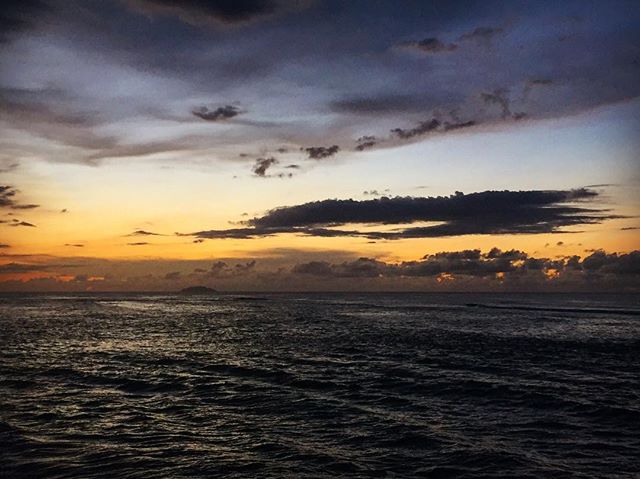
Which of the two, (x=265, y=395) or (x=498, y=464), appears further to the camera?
(x=265, y=395)

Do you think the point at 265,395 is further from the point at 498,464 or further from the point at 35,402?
the point at 498,464

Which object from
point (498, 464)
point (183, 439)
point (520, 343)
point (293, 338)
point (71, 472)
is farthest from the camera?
point (293, 338)

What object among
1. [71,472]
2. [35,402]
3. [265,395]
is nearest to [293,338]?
[265,395]

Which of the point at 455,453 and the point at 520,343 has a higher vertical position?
the point at 455,453

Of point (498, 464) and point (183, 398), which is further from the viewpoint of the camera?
point (183, 398)

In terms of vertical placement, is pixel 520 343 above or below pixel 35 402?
below

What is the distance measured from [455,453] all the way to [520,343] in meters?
44.5

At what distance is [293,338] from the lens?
66.5 meters

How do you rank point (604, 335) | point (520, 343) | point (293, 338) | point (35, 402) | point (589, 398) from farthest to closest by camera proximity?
point (604, 335)
point (293, 338)
point (520, 343)
point (589, 398)
point (35, 402)

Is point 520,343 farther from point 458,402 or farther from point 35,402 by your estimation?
point 35,402

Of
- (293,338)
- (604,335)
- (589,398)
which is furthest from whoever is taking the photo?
(604,335)

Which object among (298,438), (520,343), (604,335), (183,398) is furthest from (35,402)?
(604,335)

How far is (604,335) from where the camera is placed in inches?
2842

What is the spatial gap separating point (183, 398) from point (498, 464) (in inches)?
700
